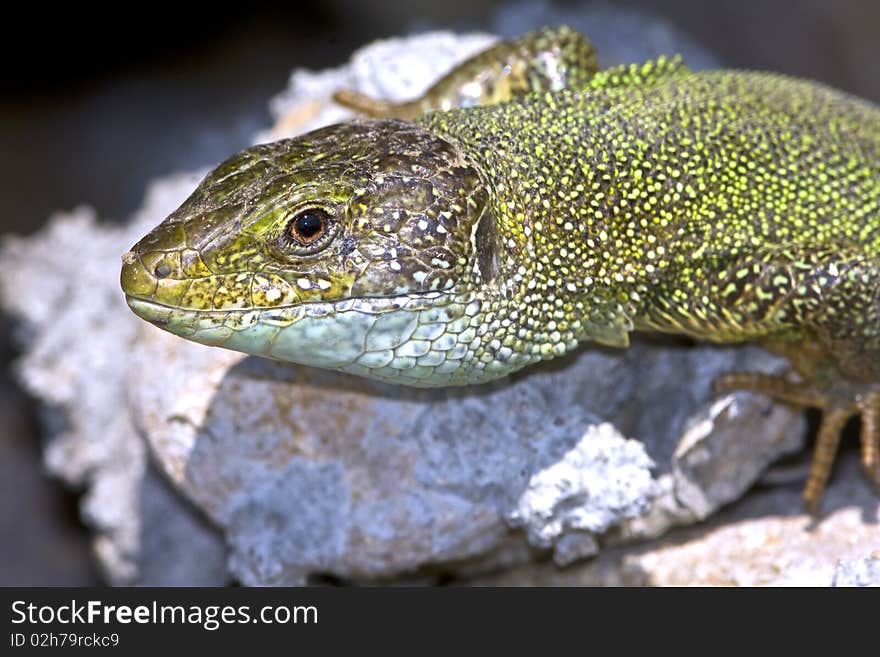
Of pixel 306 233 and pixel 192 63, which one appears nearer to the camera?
pixel 306 233

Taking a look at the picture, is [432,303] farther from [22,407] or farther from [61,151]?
[61,151]

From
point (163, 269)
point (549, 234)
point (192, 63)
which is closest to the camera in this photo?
point (163, 269)

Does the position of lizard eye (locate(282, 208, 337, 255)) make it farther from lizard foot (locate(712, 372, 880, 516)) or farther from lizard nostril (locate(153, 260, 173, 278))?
lizard foot (locate(712, 372, 880, 516))

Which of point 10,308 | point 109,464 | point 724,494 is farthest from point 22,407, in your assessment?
point 724,494

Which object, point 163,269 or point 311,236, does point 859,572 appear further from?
point 163,269

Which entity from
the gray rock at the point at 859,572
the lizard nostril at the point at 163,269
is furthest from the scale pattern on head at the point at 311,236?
the gray rock at the point at 859,572

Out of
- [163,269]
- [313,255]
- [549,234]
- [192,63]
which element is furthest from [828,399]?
[192,63]

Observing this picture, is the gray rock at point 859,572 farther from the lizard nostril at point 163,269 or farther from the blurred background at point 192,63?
the blurred background at point 192,63
